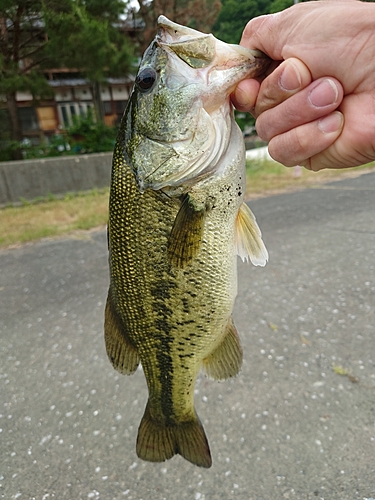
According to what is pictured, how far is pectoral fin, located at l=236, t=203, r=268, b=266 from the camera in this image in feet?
4.77

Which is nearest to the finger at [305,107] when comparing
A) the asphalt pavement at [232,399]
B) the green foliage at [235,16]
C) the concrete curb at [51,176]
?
the asphalt pavement at [232,399]

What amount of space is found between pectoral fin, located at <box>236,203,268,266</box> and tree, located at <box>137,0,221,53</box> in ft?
39.7

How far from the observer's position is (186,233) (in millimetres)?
1301

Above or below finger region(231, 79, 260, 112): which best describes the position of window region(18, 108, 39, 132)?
below

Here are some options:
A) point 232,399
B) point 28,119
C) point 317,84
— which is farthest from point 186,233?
point 28,119

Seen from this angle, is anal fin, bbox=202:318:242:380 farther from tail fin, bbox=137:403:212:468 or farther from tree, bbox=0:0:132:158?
tree, bbox=0:0:132:158

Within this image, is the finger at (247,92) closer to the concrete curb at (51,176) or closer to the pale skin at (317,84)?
the pale skin at (317,84)

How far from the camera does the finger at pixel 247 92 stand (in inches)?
48.3

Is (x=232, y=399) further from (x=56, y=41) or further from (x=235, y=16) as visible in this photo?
(x=235, y=16)

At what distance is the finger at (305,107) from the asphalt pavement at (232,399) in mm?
1843

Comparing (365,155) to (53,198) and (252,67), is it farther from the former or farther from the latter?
(53,198)

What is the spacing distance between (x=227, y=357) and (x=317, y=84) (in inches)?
42.5

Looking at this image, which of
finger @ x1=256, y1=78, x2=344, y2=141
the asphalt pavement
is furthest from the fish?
the asphalt pavement

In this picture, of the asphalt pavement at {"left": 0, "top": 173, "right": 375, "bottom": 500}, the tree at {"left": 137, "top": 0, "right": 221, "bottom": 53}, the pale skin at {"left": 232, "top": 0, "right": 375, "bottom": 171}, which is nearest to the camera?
the pale skin at {"left": 232, "top": 0, "right": 375, "bottom": 171}
